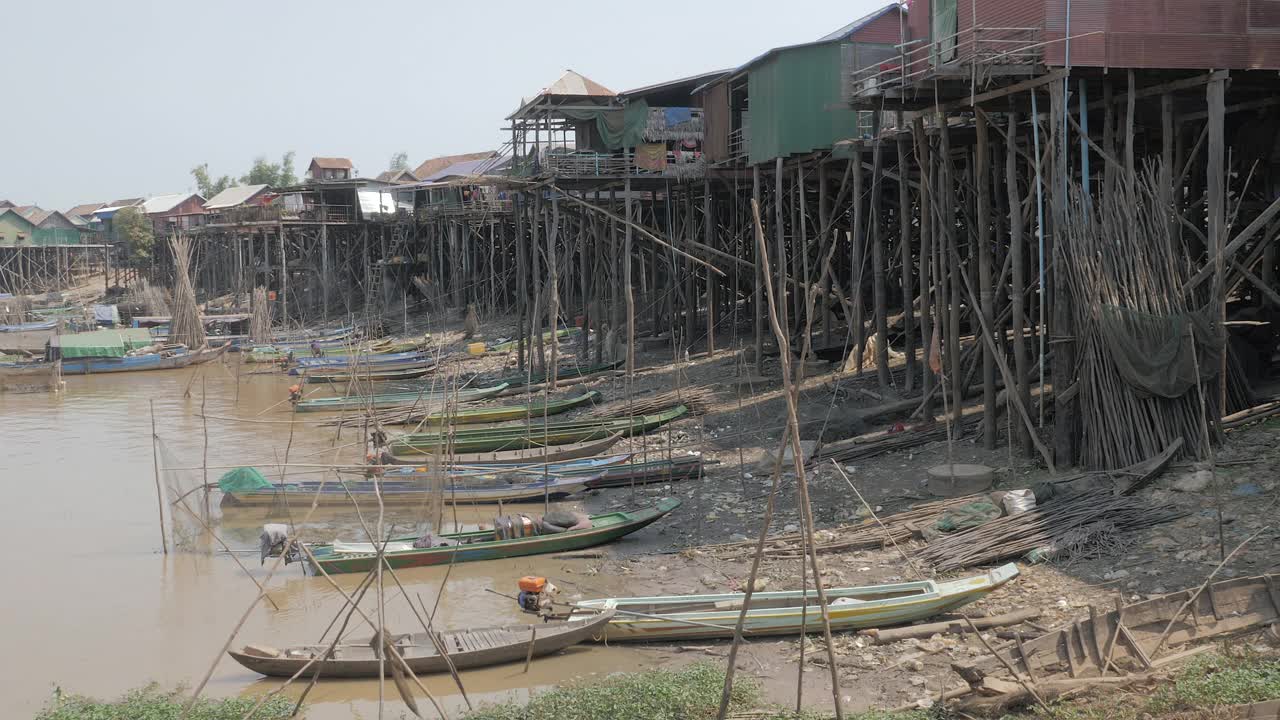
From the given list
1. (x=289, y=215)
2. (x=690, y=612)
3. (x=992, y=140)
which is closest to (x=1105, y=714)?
(x=690, y=612)

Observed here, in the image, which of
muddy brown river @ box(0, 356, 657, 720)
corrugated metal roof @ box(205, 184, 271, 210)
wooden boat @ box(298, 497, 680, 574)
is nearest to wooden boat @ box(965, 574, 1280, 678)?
muddy brown river @ box(0, 356, 657, 720)

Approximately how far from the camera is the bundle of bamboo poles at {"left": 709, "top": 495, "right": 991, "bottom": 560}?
11211 millimetres

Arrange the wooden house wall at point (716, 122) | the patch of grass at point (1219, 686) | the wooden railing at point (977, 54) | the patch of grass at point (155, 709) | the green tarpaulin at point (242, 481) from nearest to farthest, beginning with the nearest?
the patch of grass at point (1219, 686)
the patch of grass at point (155, 709)
the wooden railing at point (977, 54)
the green tarpaulin at point (242, 481)
the wooden house wall at point (716, 122)

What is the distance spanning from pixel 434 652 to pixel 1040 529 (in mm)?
5773

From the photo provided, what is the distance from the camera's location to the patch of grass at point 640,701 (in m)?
7.69

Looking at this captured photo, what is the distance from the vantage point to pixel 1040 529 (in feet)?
34.1

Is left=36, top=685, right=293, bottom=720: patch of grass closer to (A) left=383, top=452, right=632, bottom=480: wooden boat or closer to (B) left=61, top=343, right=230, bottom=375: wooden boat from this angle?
(A) left=383, top=452, right=632, bottom=480: wooden boat

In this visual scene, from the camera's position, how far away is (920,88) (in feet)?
42.1

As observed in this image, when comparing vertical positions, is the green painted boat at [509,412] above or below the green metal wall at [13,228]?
below

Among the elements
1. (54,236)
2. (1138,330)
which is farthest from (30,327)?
(1138,330)

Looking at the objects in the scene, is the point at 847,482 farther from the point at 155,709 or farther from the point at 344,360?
the point at 344,360

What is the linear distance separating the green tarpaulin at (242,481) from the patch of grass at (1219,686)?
11.3 m

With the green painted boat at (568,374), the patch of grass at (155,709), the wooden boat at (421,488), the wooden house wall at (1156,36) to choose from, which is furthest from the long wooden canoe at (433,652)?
the green painted boat at (568,374)

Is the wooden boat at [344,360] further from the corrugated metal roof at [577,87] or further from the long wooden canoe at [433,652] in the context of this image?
the long wooden canoe at [433,652]
